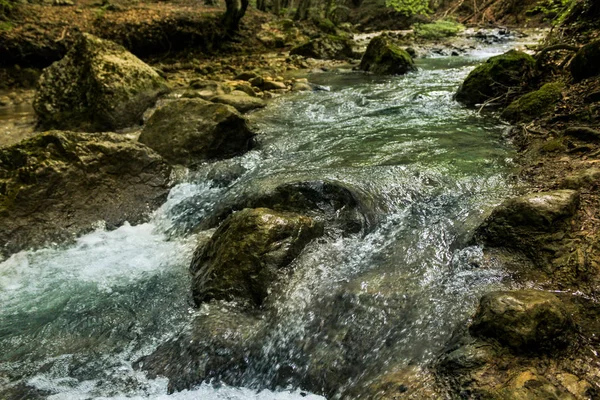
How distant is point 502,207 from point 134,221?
14.6 feet

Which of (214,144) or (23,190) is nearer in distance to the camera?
(23,190)

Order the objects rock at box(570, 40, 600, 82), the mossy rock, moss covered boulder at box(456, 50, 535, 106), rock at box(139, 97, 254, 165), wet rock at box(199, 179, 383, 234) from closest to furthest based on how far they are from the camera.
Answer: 1. wet rock at box(199, 179, 383, 234)
2. rock at box(570, 40, 600, 82)
3. the mossy rock
4. rock at box(139, 97, 254, 165)
5. moss covered boulder at box(456, 50, 535, 106)

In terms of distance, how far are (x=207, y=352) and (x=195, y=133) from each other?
4.13m

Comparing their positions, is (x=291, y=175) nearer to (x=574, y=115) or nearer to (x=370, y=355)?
(x=370, y=355)

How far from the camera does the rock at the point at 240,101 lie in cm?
829

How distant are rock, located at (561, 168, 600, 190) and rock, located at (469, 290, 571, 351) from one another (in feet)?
5.29

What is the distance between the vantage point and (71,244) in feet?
15.6

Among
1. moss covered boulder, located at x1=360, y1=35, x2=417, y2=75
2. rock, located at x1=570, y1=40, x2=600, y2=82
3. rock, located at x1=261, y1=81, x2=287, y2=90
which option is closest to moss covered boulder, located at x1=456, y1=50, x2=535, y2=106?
rock, located at x1=570, y1=40, x2=600, y2=82

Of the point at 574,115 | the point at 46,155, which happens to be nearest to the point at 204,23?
the point at 46,155

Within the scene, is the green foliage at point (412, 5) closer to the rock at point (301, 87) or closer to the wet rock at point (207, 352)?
the rock at point (301, 87)

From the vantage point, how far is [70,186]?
5.14 metres

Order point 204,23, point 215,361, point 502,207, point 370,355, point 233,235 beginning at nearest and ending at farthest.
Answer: point 370,355 < point 215,361 < point 502,207 < point 233,235 < point 204,23

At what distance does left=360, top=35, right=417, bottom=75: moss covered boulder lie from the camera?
11977 mm

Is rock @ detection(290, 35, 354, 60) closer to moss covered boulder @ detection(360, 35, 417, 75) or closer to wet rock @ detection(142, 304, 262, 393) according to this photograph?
moss covered boulder @ detection(360, 35, 417, 75)
